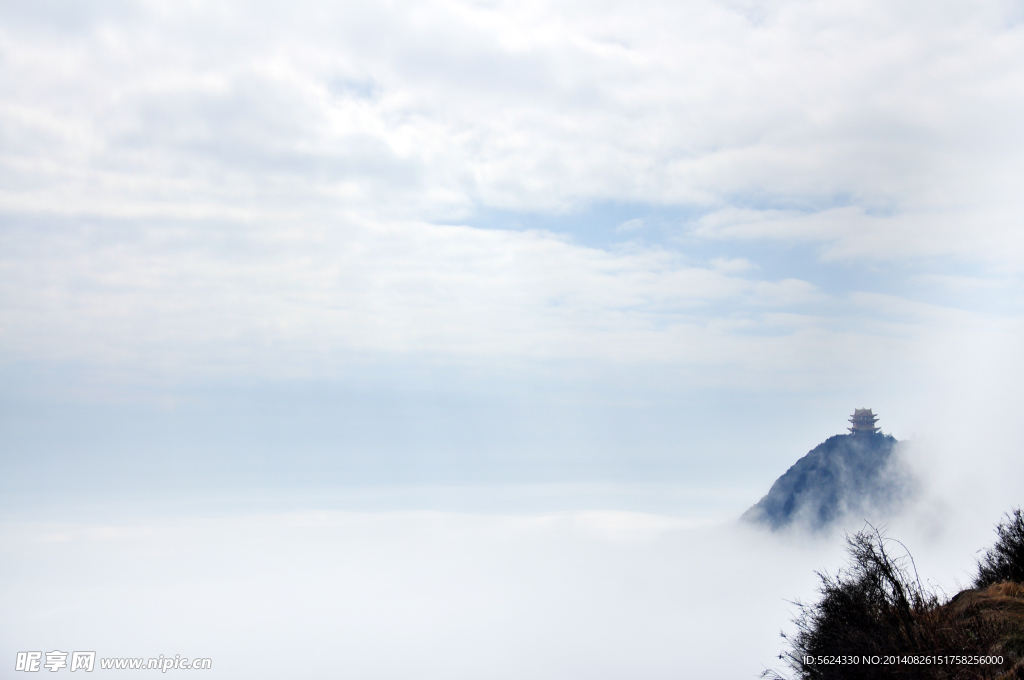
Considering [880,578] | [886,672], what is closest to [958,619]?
[880,578]

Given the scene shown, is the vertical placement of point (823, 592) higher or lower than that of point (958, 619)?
higher

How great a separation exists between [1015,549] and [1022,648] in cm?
1613

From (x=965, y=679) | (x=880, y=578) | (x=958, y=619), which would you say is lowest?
(x=965, y=679)

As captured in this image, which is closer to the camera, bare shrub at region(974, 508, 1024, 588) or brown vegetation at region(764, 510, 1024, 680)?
brown vegetation at region(764, 510, 1024, 680)

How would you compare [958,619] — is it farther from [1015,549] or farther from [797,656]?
[1015,549]

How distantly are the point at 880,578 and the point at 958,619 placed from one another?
2.94m

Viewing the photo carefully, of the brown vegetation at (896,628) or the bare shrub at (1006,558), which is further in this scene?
the bare shrub at (1006,558)

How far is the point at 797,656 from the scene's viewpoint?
27016mm

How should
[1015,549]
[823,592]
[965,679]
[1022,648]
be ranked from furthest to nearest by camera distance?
[1015,549], [823,592], [1022,648], [965,679]

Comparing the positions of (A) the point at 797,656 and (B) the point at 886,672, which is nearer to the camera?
(B) the point at 886,672

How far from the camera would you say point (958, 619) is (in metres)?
23.6

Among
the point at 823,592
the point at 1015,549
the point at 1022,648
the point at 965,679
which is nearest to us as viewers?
the point at 965,679

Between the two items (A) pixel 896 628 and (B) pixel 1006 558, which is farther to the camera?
(B) pixel 1006 558

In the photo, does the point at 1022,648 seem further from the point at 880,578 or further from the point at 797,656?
the point at 797,656
